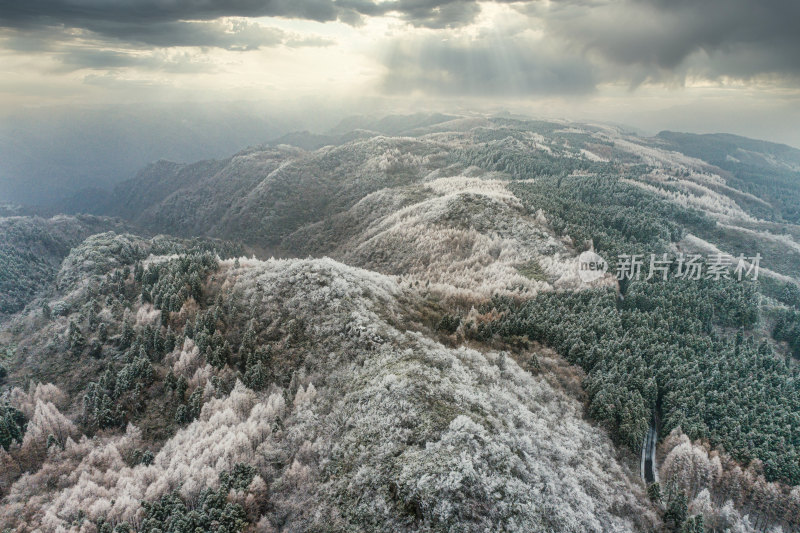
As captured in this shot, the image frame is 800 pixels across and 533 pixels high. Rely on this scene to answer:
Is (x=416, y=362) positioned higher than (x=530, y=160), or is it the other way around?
(x=530, y=160)

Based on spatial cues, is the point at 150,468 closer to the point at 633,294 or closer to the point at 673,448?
the point at 673,448

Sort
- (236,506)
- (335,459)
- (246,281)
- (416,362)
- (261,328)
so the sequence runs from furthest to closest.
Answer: (246,281)
(261,328)
(416,362)
(335,459)
(236,506)

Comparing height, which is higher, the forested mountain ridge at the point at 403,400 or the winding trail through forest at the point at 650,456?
the forested mountain ridge at the point at 403,400

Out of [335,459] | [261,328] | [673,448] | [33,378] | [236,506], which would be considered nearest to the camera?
[236,506]

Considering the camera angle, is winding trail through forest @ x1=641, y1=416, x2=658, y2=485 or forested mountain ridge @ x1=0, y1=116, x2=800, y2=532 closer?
forested mountain ridge @ x1=0, y1=116, x2=800, y2=532

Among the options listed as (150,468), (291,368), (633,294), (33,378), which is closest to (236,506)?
(150,468)

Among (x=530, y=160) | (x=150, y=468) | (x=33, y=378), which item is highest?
(x=530, y=160)

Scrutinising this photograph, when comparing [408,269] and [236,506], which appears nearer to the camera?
[236,506]

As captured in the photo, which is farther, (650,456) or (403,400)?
(650,456)

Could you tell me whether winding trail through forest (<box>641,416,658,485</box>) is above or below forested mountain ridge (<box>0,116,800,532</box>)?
below

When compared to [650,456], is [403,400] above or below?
above

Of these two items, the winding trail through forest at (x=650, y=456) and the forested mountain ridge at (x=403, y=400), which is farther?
the winding trail through forest at (x=650, y=456)
